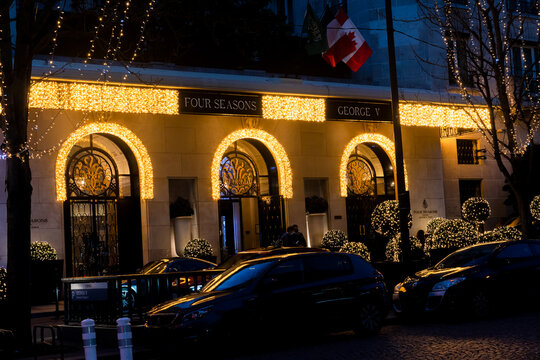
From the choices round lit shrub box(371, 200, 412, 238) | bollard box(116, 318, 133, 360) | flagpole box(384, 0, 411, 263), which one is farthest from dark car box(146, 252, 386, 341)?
round lit shrub box(371, 200, 412, 238)

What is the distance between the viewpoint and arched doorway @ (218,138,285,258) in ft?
93.9

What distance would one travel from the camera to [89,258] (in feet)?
83.1

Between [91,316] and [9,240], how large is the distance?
209 cm

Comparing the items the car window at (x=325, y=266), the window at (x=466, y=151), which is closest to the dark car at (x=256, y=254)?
the car window at (x=325, y=266)

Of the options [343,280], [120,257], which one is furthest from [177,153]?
[343,280]

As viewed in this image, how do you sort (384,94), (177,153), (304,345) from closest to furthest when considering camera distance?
(304,345)
(177,153)
(384,94)

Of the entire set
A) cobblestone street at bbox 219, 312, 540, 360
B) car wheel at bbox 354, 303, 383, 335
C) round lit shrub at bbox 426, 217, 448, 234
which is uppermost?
round lit shrub at bbox 426, 217, 448, 234

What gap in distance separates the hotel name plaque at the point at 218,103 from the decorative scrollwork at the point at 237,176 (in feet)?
10.7

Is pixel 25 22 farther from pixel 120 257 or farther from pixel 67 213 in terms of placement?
pixel 120 257

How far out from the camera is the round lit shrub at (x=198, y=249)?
25.7 metres

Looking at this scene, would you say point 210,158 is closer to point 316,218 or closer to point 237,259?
point 316,218

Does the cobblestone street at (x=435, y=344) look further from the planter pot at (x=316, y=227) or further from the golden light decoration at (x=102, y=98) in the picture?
the planter pot at (x=316, y=227)

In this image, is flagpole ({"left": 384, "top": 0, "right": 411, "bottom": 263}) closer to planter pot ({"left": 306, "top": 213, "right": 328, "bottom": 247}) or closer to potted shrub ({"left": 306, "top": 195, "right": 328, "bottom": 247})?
potted shrub ({"left": 306, "top": 195, "right": 328, "bottom": 247})

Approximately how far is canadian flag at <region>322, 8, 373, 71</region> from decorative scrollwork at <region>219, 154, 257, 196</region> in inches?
186
